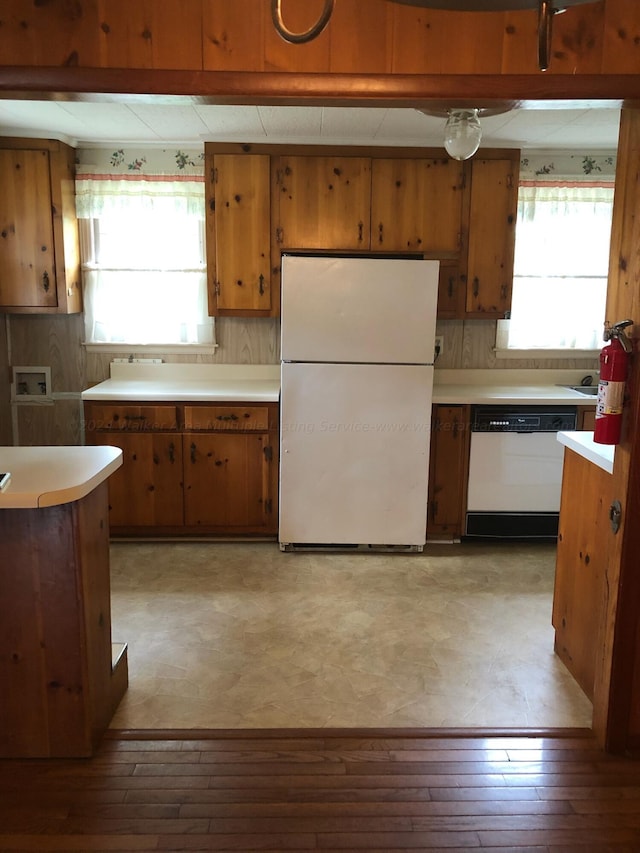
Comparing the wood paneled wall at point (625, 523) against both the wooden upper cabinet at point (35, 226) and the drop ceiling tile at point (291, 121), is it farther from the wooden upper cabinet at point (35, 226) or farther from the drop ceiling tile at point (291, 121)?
the wooden upper cabinet at point (35, 226)

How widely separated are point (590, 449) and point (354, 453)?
4.85 feet

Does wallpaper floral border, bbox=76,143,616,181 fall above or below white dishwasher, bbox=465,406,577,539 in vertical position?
above

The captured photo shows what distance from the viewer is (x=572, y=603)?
2709 mm

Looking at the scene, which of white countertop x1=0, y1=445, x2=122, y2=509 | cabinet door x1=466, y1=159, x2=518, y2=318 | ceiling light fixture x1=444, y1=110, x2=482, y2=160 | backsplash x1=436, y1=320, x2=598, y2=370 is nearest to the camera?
white countertop x1=0, y1=445, x2=122, y2=509

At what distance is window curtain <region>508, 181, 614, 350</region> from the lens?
13.8 feet

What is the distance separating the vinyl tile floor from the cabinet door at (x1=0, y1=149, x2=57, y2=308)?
1.56m

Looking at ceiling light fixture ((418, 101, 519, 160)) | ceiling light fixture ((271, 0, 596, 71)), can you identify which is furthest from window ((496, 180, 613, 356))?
ceiling light fixture ((271, 0, 596, 71))

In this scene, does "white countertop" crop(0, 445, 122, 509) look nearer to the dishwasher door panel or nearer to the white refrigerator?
the white refrigerator

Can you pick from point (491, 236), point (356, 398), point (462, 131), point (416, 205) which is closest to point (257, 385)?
point (356, 398)

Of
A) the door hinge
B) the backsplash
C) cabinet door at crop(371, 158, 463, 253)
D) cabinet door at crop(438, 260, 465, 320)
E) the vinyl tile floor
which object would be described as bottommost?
the vinyl tile floor

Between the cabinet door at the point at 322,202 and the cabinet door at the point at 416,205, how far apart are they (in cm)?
7

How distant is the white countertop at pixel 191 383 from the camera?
384 cm

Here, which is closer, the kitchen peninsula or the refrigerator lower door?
the kitchen peninsula

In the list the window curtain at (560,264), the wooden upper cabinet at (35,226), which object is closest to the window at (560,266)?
the window curtain at (560,264)
